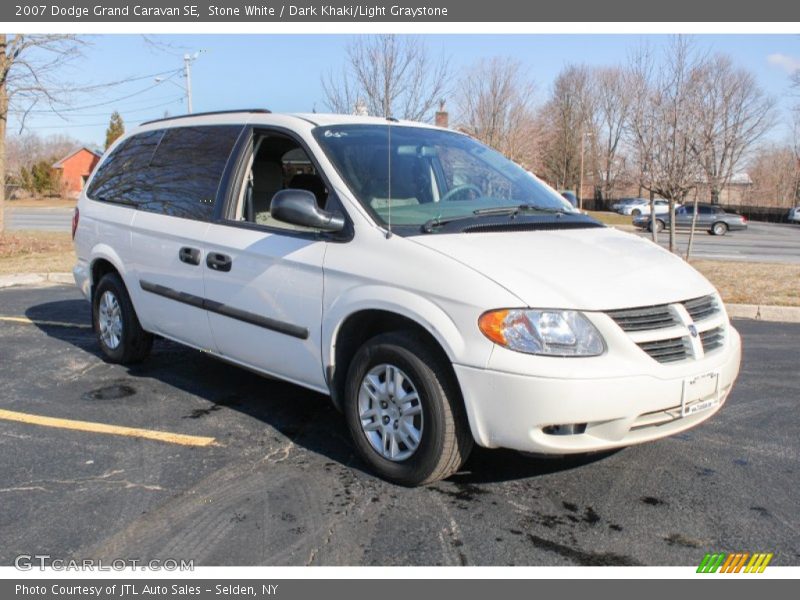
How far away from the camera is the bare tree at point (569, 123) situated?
205 ft

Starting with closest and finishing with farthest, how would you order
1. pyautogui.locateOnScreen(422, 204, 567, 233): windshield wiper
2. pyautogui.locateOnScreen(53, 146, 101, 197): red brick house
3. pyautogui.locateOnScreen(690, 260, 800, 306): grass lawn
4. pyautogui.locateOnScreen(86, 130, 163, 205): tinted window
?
pyautogui.locateOnScreen(422, 204, 567, 233): windshield wiper → pyautogui.locateOnScreen(86, 130, 163, 205): tinted window → pyautogui.locateOnScreen(690, 260, 800, 306): grass lawn → pyautogui.locateOnScreen(53, 146, 101, 197): red brick house

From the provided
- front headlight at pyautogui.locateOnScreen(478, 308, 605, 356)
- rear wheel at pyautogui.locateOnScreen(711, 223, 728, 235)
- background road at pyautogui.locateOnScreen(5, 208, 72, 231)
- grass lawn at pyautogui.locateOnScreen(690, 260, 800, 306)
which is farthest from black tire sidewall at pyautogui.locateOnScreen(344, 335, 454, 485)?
rear wheel at pyautogui.locateOnScreen(711, 223, 728, 235)

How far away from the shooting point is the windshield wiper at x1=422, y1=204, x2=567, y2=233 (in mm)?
3730

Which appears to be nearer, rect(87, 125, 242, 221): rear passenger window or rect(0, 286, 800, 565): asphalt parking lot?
rect(0, 286, 800, 565): asphalt parking lot

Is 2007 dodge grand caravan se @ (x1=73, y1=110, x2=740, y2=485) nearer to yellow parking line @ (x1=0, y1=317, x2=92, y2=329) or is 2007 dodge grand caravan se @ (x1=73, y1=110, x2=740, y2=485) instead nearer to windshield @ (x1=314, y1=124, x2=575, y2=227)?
windshield @ (x1=314, y1=124, x2=575, y2=227)

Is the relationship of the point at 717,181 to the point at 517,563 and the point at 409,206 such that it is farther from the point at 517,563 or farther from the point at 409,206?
the point at 517,563

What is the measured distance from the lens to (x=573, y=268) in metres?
3.40

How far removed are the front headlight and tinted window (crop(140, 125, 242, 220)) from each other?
244 cm

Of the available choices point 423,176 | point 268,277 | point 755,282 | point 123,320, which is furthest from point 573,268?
point 755,282

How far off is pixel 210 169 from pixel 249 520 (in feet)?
8.46

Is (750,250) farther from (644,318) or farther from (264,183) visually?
(644,318)

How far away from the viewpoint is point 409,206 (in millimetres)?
3984

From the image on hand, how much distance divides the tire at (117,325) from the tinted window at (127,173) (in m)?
Answer: 0.70

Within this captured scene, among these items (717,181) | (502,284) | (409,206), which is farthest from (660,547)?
(717,181)
